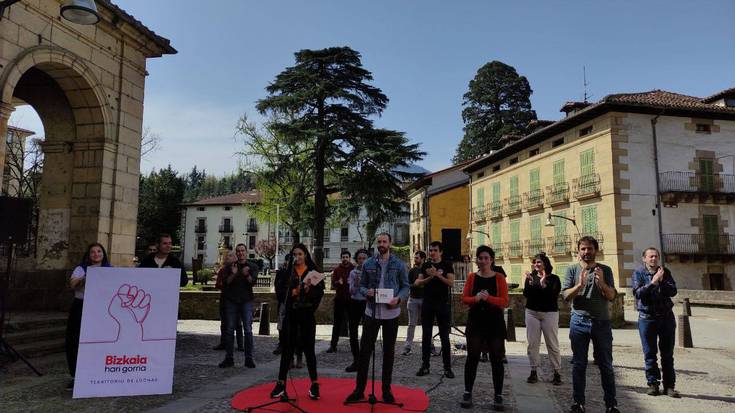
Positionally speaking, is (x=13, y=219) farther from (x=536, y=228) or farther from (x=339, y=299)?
(x=536, y=228)

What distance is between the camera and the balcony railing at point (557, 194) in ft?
87.5

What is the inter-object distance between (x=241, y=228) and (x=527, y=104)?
42183 mm

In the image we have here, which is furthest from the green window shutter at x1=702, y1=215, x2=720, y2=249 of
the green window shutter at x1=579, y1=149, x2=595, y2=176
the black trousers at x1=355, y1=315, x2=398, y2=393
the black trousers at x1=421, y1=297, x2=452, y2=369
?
the black trousers at x1=355, y1=315, x2=398, y2=393

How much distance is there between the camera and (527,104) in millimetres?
48125

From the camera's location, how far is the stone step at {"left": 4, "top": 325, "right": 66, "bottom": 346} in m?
7.37

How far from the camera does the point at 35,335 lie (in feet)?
25.1

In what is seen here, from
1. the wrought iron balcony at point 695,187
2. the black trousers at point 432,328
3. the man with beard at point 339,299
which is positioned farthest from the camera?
the wrought iron balcony at point 695,187

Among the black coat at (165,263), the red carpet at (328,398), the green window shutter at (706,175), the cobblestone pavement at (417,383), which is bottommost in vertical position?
the cobblestone pavement at (417,383)

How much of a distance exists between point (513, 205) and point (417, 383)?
2702cm

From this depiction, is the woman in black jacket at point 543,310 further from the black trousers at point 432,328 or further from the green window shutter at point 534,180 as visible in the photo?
the green window shutter at point 534,180

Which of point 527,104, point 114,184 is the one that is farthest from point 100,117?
point 527,104

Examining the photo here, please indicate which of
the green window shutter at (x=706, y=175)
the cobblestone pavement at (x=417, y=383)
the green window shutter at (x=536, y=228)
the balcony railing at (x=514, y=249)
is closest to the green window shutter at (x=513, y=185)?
the green window shutter at (x=536, y=228)

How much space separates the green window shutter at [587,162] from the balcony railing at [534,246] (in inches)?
200

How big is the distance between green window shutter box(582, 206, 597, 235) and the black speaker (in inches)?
952
